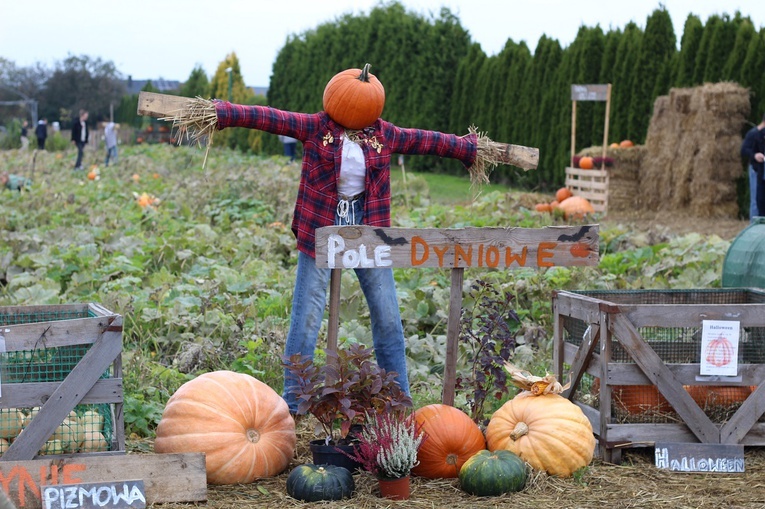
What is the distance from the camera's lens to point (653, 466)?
4223 millimetres

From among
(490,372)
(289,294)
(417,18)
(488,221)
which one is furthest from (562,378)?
(417,18)

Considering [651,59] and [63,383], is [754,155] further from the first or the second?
[63,383]

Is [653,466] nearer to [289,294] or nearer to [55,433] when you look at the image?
[55,433]

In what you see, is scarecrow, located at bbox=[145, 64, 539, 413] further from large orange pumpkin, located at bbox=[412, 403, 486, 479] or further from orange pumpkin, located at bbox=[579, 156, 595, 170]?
orange pumpkin, located at bbox=[579, 156, 595, 170]

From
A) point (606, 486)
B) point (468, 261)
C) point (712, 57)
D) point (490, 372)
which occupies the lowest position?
point (606, 486)

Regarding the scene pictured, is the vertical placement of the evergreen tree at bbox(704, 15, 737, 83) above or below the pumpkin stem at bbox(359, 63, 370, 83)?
above

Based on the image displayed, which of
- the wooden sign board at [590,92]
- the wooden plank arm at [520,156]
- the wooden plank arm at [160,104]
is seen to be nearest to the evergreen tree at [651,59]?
the wooden sign board at [590,92]

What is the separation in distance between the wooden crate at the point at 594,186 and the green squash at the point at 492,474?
11.0 m

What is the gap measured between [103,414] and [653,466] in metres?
2.46

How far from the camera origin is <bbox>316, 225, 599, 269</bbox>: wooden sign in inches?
161

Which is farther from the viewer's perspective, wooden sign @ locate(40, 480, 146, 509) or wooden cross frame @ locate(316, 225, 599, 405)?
wooden cross frame @ locate(316, 225, 599, 405)

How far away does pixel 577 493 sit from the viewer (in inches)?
151

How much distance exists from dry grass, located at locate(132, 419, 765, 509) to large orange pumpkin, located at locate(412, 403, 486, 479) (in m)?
0.05

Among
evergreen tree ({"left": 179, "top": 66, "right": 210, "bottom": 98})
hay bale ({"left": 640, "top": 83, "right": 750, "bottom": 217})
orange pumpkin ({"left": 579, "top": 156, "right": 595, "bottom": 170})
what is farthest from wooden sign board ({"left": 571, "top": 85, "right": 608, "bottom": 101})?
evergreen tree ({"left": 179, "top": 66, "right": 210, "bottom": 98})
